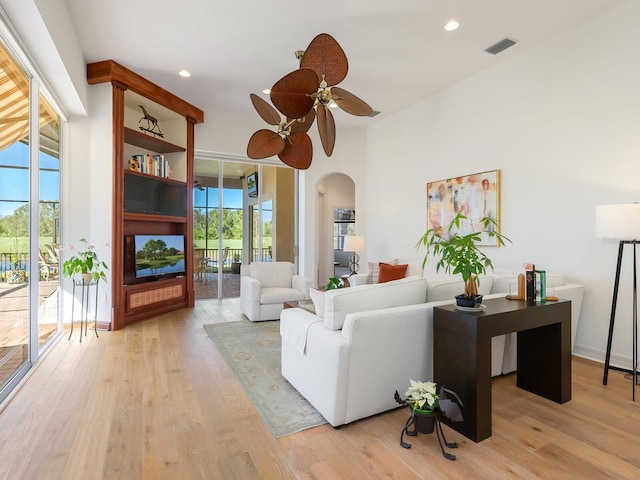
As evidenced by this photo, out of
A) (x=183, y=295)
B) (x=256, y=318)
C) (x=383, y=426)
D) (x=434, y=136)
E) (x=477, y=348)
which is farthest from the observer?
(x=183, y=295)

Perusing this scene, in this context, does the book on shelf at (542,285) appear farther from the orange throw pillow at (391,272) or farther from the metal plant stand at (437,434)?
the orange throw pillow at (391,272)

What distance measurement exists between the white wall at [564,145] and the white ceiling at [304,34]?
0.83 ft

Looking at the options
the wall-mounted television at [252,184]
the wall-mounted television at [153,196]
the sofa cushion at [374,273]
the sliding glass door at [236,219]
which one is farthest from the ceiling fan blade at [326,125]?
the wall-mounted television at [252,184]

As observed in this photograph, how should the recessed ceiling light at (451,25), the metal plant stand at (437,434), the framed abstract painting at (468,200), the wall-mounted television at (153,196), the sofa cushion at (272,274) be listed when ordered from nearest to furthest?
the metal plant stand at (437,434) < the recessed ceiling light at (451,25) < the framed abstract painting at (468,200) < the wall-mounted television at (153,196) < the sofa cushion at (272,274)

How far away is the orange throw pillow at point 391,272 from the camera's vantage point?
504 cm

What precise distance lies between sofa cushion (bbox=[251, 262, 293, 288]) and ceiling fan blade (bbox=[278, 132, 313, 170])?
2.82m

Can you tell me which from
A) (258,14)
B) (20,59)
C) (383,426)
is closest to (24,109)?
(20,59)

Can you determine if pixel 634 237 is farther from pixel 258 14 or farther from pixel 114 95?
pixel 114 95

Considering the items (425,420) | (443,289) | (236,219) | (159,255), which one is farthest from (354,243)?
(425,420)

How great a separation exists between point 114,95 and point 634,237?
5.65 meters

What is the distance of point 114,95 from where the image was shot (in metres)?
4.50

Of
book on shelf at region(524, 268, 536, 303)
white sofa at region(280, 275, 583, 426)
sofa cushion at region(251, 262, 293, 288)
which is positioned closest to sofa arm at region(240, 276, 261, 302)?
A: sofa cushion at region(251, 262, 293, 288)

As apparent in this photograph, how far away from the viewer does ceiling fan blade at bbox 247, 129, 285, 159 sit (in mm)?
2658

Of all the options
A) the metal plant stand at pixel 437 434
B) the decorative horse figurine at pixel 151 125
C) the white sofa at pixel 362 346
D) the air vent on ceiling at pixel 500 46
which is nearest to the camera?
the metal plant stand at pixel 437 434
